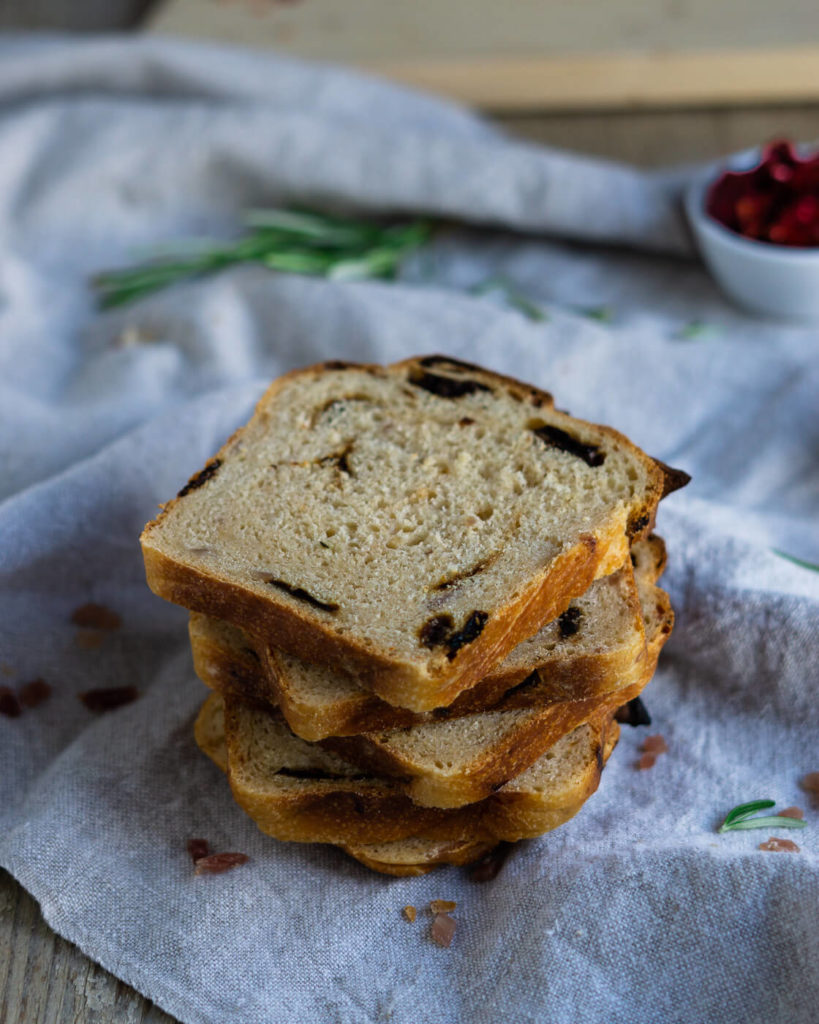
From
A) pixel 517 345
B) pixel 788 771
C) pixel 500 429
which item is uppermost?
pixel 500 429

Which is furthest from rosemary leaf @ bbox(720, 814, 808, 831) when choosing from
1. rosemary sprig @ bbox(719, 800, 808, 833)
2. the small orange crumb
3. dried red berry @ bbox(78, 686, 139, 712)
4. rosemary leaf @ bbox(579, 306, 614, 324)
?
rosemary leaf @ bbox(579, 306, 614, 324)

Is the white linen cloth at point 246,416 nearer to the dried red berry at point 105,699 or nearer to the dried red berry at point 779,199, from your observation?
the dried red berry at point 105,699

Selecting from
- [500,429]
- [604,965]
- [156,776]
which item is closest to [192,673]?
[156,776]

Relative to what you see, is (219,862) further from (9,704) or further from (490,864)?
(9,704)

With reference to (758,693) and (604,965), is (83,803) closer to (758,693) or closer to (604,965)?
(604,965)

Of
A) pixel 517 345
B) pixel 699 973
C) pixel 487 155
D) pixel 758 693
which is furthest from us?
pixel 487 155

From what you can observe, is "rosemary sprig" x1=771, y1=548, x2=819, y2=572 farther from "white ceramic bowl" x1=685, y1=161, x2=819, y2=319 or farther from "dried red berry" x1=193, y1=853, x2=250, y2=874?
"dried red berry" x1=193, y1=853, x2=250, y2=874
